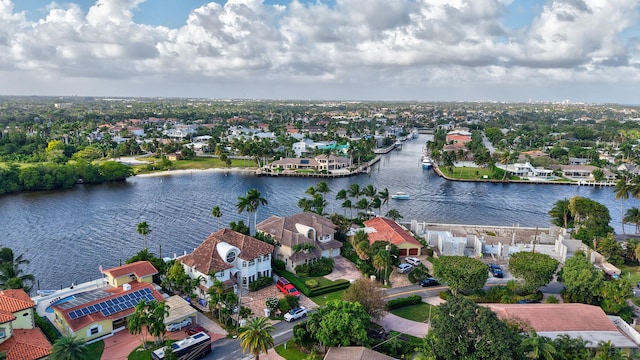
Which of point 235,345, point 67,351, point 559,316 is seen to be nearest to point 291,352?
point 235,345

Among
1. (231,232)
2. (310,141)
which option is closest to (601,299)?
(231,232)

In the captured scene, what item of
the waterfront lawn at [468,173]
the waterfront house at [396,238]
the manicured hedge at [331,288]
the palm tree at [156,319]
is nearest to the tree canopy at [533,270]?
the waterfront house at [396,238]

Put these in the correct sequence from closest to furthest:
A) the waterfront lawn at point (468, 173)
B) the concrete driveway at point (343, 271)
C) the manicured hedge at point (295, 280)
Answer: the manicured hedge at point (295, 280) < the concrete driveway at point (343, 271) < the waterfront lawn at point (468, 173)

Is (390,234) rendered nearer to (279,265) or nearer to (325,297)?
(279,265)

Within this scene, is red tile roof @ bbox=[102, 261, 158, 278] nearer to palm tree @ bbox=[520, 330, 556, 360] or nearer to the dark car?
the dark car

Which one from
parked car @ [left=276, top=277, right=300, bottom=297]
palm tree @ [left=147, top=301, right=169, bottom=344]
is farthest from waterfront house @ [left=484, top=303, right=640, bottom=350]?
palm tree @ [left=147, top=301, right=169, bottom=344]

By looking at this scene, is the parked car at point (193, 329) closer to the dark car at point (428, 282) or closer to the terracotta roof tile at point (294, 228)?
the terracotta roof tile at point (294, 228)
